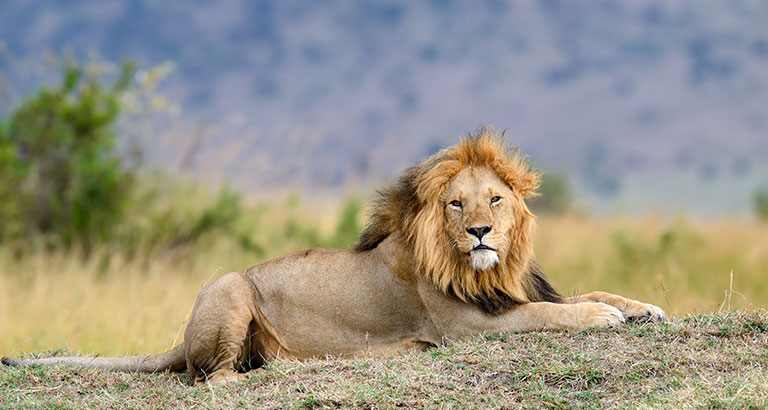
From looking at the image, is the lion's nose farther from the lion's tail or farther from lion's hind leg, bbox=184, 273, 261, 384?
the lion's tail

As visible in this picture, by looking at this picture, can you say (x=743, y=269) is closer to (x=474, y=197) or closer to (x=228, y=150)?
(x=228, y=150)

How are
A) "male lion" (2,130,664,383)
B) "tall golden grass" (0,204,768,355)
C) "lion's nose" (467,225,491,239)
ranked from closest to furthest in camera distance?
"lion's nose" (467,225,491,239) → "male lion" (2,130,664,383) → "tall golden grass" (0,204,768,355)

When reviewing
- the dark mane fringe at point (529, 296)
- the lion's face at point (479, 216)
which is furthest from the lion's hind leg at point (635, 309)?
the lion's face at point (479, 216)

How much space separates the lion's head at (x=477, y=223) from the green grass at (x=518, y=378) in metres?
0.30

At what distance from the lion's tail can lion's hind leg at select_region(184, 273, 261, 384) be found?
12.6 inches

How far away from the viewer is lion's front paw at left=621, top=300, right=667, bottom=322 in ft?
15.9

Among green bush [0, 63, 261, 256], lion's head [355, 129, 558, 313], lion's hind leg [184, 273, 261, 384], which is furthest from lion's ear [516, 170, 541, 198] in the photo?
green bush [0, 63, 261, 256]

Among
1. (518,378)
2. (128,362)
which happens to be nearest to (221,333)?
(128,362)

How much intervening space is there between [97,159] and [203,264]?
89.2 inches

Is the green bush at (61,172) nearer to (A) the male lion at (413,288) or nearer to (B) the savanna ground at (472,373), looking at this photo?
(B) the savanna ground at (472,373)

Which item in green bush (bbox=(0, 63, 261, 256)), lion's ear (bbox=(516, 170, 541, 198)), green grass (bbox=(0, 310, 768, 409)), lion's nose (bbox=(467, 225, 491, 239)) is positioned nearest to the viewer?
green grass (bbox=(0, 310, 768, 409))

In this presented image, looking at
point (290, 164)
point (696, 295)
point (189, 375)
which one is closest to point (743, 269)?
point (696, 295)

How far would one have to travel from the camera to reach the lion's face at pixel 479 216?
15.4ft

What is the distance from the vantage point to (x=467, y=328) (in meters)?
4.86
